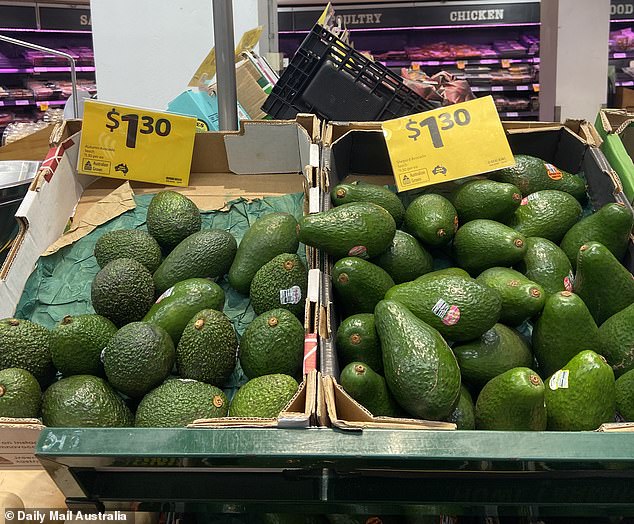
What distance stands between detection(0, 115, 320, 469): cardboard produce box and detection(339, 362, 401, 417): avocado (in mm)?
516

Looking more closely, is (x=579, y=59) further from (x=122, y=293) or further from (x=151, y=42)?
(x=122, y=293)

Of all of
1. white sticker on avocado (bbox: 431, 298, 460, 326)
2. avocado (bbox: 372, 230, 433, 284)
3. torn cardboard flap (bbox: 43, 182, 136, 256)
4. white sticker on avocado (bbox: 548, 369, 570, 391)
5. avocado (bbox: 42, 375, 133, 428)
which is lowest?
avocado (bbox: 42, 375, 133, 428)

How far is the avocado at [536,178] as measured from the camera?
1469 millimetres

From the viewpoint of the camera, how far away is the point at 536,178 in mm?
1479

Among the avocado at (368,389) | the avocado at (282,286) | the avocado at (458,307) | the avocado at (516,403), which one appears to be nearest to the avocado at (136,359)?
the avocado at (282,286)

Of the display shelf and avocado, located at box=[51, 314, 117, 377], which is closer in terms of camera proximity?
the display shelf

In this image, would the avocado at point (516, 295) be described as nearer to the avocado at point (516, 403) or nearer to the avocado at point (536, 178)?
the avocado at point (516, 403)

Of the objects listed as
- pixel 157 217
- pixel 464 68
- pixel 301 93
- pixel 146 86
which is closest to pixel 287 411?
pixel 157 217

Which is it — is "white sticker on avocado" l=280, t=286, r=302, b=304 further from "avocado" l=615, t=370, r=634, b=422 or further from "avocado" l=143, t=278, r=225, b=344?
"avocado" l=615, t=370, r=634, b=422

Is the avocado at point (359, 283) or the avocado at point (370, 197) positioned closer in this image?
the avocado at point (359, 283)

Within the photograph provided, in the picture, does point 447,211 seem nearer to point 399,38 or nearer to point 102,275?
point 102,275

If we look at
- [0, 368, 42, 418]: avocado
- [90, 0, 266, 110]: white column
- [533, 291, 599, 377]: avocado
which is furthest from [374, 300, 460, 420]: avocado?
[90, 0, 266, 110]: white column

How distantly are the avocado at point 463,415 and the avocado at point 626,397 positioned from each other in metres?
0.23

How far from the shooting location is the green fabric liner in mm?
1366
